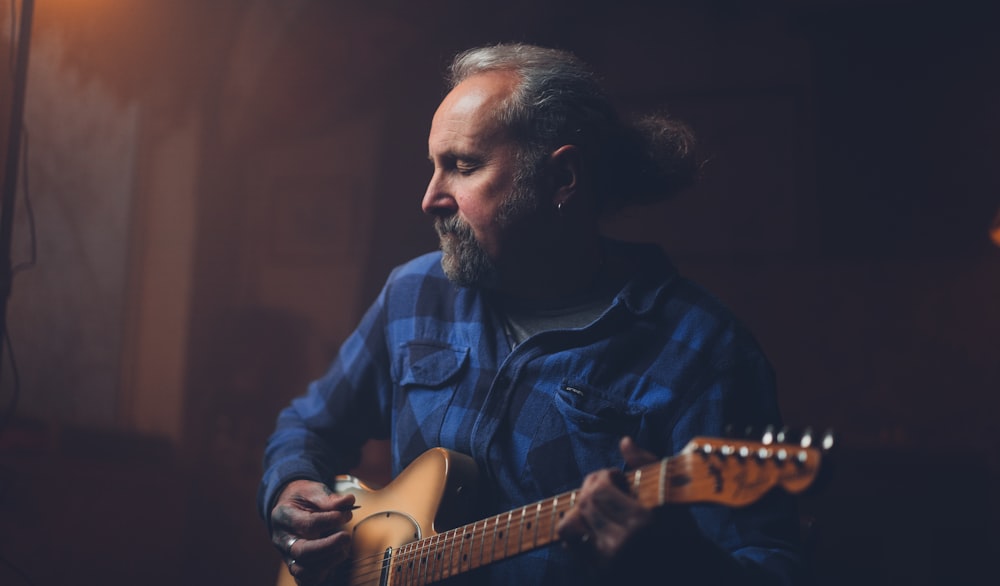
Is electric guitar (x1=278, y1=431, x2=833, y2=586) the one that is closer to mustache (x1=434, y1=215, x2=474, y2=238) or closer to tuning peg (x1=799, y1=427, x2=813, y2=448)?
tuning peg (x1=799, y1=427, x2=813, y2=448)

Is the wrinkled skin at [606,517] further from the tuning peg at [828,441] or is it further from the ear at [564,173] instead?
the ear at [564,173]

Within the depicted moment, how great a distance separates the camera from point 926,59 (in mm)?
2605

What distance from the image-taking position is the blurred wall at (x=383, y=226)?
8.37ft

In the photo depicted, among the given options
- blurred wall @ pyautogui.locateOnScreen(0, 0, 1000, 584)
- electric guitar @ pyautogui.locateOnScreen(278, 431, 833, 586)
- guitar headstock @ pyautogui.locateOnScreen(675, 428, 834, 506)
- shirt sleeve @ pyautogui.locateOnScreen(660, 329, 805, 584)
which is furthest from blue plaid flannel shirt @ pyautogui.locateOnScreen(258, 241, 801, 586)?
blurred wall @ pyautogui.locateOnScreen(0, 0, 1000, 584)

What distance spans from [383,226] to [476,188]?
177 centimetres

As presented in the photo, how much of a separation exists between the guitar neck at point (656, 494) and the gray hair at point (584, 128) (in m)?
0.72

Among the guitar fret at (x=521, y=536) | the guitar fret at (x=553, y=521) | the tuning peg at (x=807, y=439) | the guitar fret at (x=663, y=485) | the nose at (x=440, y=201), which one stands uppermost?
the nose at (x=440, y=201)

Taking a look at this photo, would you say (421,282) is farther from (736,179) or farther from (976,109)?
(976,109)

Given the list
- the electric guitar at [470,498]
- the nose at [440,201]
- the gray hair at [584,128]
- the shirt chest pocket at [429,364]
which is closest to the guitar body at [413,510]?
the electric guitar at [470,498]

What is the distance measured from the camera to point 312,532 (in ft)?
4.90

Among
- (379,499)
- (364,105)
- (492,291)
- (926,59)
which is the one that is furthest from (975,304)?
(364,105)

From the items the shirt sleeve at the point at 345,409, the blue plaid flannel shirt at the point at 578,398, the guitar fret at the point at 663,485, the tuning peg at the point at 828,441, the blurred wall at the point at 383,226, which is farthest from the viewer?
the blurred wall at the point at 383,226

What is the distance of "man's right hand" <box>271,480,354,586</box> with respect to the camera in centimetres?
146

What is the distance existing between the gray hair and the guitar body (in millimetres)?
614
